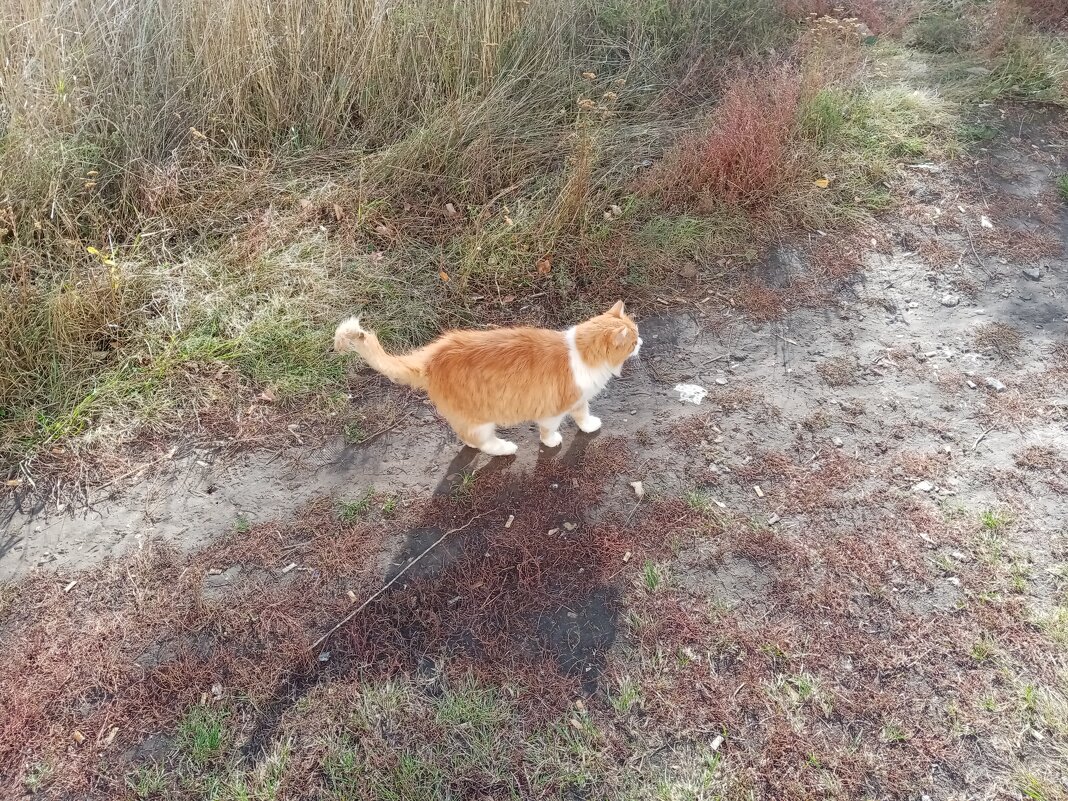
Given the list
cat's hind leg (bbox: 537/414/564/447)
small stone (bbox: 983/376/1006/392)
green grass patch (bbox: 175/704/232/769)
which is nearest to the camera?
green grass patch (bbox: 175/704/232/769)

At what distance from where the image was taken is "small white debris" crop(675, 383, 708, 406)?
3344 millimetres

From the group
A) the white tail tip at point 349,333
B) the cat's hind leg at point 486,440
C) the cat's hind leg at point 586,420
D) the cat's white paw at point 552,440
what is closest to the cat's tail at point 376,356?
the white tail tip at point 349,333

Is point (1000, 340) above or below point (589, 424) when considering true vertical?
above

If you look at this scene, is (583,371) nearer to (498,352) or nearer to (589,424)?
(498,352)

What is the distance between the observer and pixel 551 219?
13.1 ft

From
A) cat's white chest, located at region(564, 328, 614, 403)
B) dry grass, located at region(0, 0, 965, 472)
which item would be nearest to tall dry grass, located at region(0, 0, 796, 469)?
dry grass, located at region(0, 0, 965, 472)

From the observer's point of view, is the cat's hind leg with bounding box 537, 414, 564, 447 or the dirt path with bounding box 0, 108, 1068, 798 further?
the cat's hind leg with bounding box 537, 414, 564, 447

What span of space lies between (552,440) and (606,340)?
651 mm

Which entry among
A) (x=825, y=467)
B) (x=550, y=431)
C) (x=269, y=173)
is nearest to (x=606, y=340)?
(x=550, y=431)

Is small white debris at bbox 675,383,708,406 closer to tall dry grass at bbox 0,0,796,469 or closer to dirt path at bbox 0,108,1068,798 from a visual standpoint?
dirt path at bbox 0,108,1068,798

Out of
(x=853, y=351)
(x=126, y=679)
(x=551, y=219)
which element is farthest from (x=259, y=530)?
(x=853, y=351)

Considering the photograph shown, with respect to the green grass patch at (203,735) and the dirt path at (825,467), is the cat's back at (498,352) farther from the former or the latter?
the green grass patch at (203,735)

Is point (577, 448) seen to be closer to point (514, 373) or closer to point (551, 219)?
point (514, 373)

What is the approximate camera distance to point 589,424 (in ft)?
10.4
